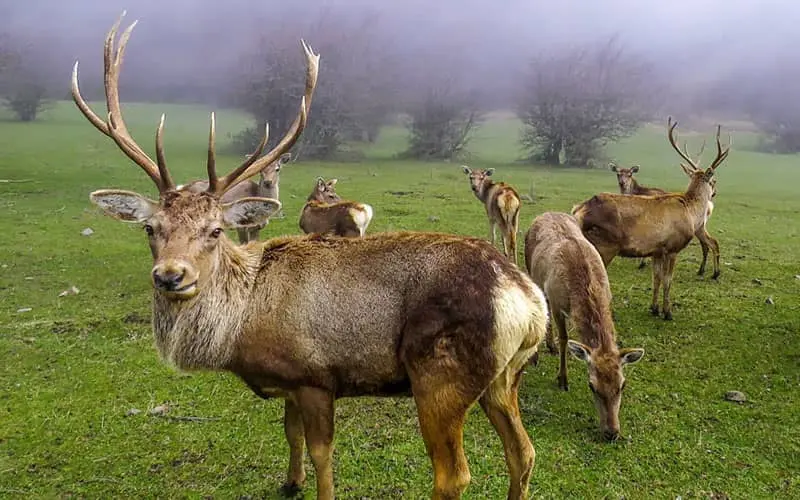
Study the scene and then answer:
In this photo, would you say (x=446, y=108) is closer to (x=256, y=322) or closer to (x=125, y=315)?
(x=125, y=315)

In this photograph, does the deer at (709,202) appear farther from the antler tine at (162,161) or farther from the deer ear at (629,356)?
the antler tine at (162,161)

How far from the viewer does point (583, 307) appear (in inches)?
251

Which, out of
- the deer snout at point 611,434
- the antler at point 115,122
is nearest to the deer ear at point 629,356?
the deer snout at point 611,434

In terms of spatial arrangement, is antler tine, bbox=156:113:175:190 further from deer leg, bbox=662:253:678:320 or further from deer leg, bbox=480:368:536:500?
deer leg, bbox=662:253:678:320

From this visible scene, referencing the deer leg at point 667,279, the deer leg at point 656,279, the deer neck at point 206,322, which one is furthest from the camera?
the deer leg at point 656,279

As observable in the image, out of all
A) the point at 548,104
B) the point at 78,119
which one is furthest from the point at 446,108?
the point at 78,119

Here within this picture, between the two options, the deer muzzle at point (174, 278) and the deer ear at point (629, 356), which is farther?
the deer ear at point (629, 356)

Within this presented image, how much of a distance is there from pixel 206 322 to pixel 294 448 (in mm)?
1458

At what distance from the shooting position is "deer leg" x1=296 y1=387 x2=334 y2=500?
4.04m

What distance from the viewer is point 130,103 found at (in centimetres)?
4688

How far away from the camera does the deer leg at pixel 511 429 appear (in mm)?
4383

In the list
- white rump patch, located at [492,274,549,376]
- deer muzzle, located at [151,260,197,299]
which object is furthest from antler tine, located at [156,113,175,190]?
white rump patch, located at [492,274,549,376]

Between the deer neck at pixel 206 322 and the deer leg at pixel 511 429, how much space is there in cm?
201

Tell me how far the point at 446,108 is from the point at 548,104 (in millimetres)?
8399
